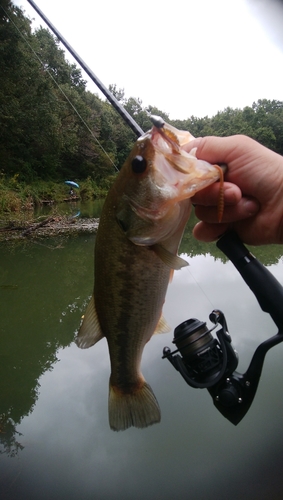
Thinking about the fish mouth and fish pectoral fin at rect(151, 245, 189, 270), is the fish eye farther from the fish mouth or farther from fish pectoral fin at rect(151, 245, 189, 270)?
fish pectoral fin at rect(151, 245, 189, 270)

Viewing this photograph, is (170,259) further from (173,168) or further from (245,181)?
(245,181)

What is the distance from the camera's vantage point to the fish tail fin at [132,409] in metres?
1.56

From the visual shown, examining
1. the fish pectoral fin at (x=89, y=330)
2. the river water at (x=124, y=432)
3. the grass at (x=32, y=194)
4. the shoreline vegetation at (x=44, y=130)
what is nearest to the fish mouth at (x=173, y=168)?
the fish pectoral fin at (x=89, y=330)

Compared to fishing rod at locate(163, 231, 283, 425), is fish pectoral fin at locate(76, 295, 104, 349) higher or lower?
higher

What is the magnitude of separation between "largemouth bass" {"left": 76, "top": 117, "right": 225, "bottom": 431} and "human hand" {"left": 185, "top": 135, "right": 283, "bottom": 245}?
0.10 m

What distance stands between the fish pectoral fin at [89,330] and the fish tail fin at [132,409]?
11.7 inches

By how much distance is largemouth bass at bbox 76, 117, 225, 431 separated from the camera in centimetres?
123

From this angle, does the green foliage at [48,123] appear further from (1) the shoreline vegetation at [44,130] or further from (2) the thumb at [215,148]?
(2) the thumb at [215,148]

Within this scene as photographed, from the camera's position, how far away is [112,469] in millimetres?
2416

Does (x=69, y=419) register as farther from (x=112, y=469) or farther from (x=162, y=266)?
(x=162, y=266)

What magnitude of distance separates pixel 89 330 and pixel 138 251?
0.50m

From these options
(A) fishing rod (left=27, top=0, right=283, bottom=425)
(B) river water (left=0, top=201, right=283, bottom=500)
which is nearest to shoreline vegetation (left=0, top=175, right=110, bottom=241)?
(B) river water (left=0, top=201, right=283, bottom=500)

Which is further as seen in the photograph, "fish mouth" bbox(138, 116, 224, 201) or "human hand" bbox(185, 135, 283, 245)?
"human hand" bbox(185, 135, 283, 245)

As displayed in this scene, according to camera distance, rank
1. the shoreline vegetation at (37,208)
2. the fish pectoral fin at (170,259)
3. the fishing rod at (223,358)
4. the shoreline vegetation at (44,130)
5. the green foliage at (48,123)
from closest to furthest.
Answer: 1. the fish pectoral fin at (170,259)
2. the fishing rod at (223,358)
3. the shoreline vegetation at (37,208)
4. the shoreline vegetation at (44,130)
5. the green foliage at (48,123)
